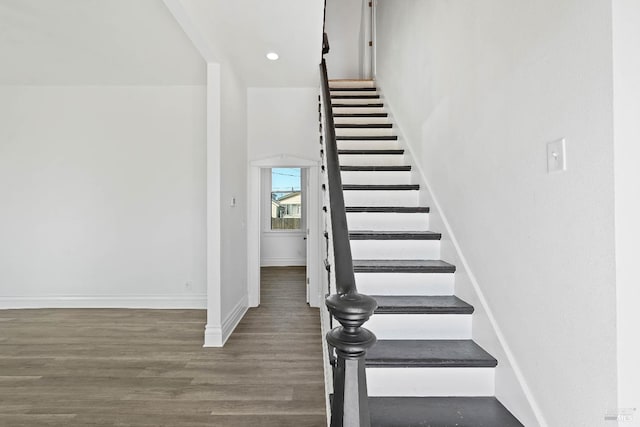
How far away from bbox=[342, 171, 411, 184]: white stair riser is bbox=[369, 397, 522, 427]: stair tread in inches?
75.8

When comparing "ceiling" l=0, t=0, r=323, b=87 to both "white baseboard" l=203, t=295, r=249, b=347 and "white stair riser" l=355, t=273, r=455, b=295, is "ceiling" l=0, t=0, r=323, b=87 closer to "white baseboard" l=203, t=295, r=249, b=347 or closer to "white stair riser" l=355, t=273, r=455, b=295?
"white stair riser" l=355, t=273, r=455, b=295

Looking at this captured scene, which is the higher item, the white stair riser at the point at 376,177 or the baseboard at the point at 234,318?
the white stair riser at the point at 376,177

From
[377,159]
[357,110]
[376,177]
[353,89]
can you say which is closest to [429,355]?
[376,177]

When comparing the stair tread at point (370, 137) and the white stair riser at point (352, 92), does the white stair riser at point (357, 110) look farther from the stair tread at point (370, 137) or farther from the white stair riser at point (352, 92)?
the stair tread at point (370, 137)

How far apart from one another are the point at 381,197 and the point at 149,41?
280 centimetres

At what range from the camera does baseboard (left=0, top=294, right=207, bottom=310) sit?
4465mm

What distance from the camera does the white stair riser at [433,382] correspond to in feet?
5.47

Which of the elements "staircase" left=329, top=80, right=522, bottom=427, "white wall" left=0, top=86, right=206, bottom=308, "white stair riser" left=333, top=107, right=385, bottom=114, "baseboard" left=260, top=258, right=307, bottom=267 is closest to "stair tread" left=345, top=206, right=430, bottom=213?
"staircase" left=329, top=80, right=522, bottom=427

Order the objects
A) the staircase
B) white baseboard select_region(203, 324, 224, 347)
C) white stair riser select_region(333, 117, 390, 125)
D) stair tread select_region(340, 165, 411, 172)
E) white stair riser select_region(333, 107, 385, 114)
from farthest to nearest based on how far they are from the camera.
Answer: white stair riser select_region(333, 107, 385, 114), white stair riser select_region(333, 117, 390, 125), white baseboard select_region(203, 324, 224, 347), stair tread select_region(340, 165, 411, 172), the staircase

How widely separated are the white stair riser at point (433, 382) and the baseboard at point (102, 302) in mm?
3369

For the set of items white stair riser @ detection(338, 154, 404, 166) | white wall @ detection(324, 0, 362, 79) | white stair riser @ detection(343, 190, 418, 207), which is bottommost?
white stair riser @ detection(343, 190, 418, 207)

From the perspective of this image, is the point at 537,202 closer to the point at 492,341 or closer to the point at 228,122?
the point at 492,341

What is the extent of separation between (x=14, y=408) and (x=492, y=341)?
10.2 feet

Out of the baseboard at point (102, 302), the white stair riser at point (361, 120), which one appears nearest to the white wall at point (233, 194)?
the baseboard at point (102, 302)
